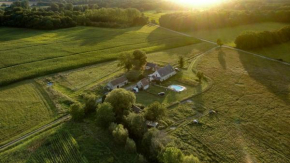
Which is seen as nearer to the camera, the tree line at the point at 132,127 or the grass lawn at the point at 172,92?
the tree line at the point at 132,127

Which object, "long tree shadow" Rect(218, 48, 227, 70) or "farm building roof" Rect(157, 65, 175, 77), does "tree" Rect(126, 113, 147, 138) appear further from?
"long tree shadow" Rect(218, 48, 227, 70)

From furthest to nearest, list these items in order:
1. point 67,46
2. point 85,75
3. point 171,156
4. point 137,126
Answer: point 67,46 < point 85,75 < point 137,126 < point 171,156

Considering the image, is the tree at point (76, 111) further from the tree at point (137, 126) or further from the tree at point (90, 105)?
the tree at point (137, 126)

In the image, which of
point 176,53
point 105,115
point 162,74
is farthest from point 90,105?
point 176,53

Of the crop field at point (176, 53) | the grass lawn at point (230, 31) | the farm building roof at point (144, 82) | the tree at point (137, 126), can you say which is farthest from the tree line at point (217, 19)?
the tree at point (137, 126)

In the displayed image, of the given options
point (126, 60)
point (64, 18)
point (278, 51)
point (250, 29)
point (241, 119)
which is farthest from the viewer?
point (64, 18)

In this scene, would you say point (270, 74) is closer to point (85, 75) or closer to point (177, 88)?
point (177, 88)

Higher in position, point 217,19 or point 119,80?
point 217,19
